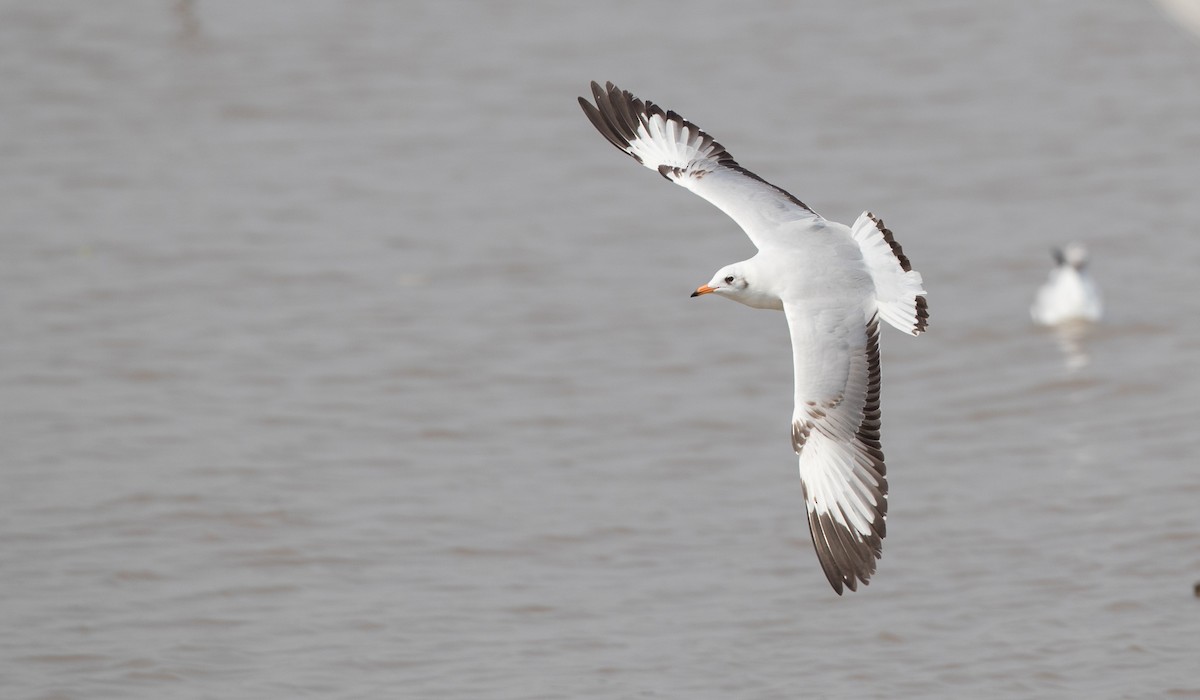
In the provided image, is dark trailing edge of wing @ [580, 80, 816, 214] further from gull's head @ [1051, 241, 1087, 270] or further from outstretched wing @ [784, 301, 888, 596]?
gull's head @ [1051, 241, 1087, 270]

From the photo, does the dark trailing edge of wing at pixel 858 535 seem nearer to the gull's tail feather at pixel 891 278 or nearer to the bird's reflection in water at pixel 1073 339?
the gull's tail feather at pixel 891 278

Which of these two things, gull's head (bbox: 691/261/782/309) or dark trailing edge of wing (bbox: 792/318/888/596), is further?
gull's head (bbox: 691/261/782/309)

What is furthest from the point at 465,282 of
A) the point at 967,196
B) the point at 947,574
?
the point at 947,574

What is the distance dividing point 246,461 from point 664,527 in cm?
200

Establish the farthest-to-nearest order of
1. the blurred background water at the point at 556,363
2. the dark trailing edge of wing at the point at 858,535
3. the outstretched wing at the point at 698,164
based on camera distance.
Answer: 1. the blurred background water at the point at 556,363
2. the outstretched wing at the point at 698,164
3. the dark trailing edge of wing at the point at 858,535

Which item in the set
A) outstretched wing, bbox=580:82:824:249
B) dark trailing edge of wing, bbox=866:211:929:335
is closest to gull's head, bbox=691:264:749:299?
outstretched wing, bbox=580:82:824:249

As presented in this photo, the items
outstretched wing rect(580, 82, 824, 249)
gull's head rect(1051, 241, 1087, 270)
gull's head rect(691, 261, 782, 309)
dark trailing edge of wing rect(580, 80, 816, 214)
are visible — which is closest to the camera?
gull's head rect(691, 261, 782, 309)

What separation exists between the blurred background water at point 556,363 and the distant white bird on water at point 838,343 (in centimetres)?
93

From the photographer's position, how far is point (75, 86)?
1430cm

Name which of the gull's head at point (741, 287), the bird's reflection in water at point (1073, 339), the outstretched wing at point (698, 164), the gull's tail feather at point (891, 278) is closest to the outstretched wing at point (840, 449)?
the gull's tail feather at point (891, 278)

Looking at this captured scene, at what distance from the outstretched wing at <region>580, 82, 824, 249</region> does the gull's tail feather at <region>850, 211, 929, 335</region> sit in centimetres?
18

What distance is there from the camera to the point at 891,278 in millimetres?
5840

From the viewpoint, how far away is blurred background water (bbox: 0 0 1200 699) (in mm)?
6820

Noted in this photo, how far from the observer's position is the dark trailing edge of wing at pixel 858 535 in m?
5.61
